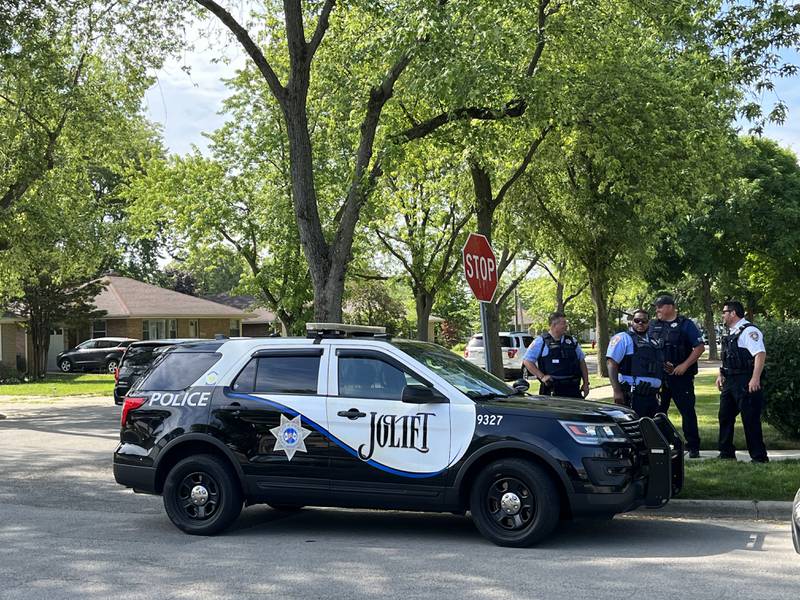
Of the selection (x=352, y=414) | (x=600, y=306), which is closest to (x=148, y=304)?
(x=600, y=306)

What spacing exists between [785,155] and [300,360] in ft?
121

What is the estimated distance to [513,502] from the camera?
7.72 m

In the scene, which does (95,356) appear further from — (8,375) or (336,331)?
(336,331)

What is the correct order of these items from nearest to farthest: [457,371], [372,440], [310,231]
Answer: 1. [372,440]
2. [457,371]
3. [310,231]

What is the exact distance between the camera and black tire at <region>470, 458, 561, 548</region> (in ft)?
24.8

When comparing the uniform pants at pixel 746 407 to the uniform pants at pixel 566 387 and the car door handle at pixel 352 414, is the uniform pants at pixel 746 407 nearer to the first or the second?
the uniform pants at pixel 566 387

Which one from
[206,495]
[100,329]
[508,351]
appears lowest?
[206,495]

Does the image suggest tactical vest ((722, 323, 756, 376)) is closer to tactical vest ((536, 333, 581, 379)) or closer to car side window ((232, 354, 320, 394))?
tactical vest ((536, 333, 581, 379))

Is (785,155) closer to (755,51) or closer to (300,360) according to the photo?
(755,51)

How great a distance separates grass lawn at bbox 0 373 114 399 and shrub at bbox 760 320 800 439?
76.2 ft

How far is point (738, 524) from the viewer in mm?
8766

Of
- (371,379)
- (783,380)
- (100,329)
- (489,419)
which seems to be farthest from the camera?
(100,329)

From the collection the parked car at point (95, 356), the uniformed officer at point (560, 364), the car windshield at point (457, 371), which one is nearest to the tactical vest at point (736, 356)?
the uniformed officer at point (560, 364)

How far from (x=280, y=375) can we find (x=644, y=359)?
168 inches
